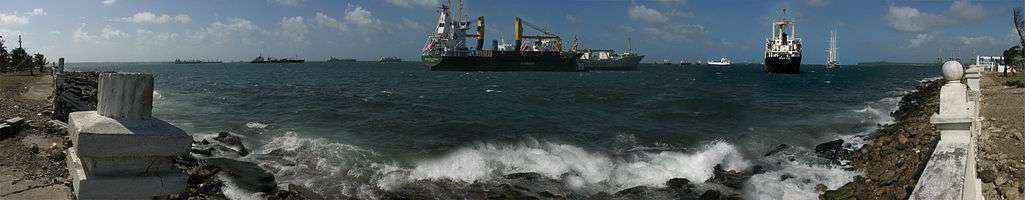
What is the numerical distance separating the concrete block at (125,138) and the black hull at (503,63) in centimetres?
9709

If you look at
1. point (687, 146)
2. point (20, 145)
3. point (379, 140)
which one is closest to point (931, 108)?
point (687, 146)

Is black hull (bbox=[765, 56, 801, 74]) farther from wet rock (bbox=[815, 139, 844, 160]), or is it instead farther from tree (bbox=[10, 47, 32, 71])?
tree (bbox=[10, 47, 32, 71])

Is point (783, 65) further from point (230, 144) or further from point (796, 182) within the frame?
point (230, 144)

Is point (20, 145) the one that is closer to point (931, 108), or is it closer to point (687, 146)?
point (687, 146)

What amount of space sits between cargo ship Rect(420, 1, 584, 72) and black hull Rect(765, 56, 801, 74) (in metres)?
31.3

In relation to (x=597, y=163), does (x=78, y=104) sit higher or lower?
higher

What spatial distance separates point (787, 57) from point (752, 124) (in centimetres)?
7136

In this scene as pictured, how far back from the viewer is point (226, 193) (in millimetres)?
11164

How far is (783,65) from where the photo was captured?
90.9m

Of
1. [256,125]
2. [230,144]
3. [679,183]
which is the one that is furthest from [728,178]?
[256,125]

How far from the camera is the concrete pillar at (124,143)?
2314 mm

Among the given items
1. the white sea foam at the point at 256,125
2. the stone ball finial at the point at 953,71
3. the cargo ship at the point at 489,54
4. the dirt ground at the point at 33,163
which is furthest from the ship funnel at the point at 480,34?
the stone ball finial at the point at 953,71

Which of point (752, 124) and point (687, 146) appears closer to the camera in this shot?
point (687, 146)

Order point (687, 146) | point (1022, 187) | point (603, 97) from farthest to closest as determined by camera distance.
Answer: point (603, 97), point (687, 146), point (1022, 187)
